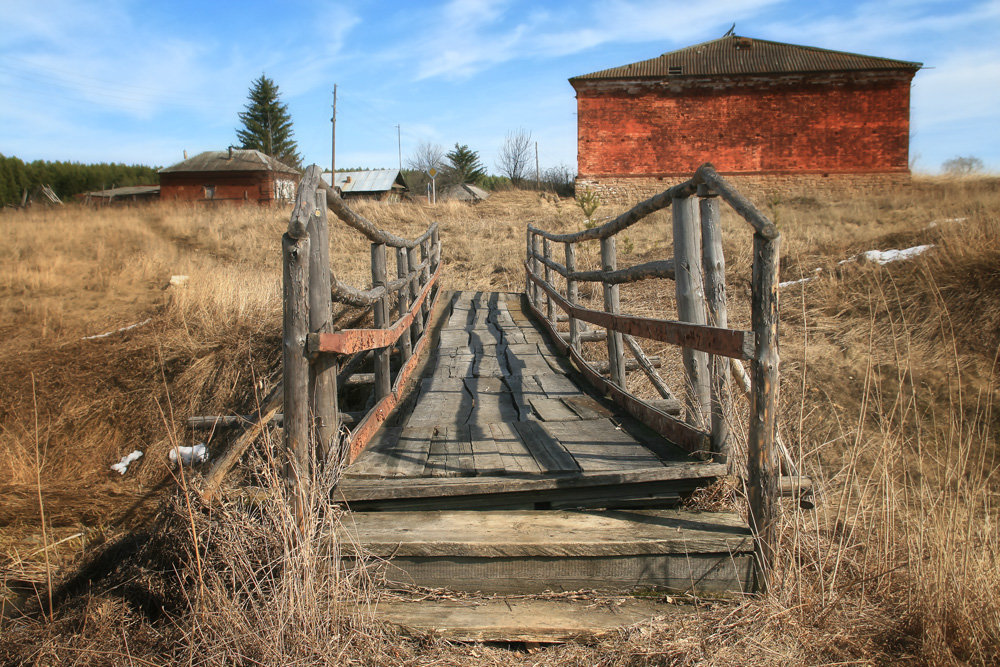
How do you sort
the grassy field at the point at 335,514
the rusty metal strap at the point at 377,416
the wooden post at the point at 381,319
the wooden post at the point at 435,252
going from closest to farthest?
1. the grassy field at the point at 335,514
2. the rusty metal strap at the point at 377,416
3. the wooden post at the point at 381,319
4. the wooden post at the point at 435,252

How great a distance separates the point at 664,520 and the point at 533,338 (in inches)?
171

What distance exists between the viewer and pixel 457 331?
278 inches

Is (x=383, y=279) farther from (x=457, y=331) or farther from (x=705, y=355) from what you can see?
(x=457, y=331)

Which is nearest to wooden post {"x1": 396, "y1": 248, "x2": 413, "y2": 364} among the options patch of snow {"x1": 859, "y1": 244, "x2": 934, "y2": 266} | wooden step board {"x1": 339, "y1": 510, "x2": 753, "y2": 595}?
wooden step board {"x1": 339, "y1": 510, "x2": 753, "y2": 595}

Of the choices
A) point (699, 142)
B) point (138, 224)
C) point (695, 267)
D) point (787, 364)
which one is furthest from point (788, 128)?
point (695, 267)

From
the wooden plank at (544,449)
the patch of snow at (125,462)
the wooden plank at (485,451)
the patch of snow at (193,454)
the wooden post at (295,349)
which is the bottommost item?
the patch of snow at (125,462)

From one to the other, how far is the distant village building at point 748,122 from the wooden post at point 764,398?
793 inches

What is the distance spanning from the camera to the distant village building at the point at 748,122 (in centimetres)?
2127

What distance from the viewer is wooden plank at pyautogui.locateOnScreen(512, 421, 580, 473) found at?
2730mm

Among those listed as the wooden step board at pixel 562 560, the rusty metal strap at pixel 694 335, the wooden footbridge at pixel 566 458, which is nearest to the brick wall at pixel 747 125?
the wooden footbridge at pixel 566 458

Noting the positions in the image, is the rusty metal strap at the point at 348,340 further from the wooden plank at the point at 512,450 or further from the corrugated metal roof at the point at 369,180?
the corrugated metal roof at the point at 369,180

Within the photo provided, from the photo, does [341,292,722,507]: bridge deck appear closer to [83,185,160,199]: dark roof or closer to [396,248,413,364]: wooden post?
[396,248,413,364]: wooden post

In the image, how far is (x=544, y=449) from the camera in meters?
3.04

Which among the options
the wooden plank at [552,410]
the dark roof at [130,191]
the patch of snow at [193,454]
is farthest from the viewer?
the dark roof at [130,191]
